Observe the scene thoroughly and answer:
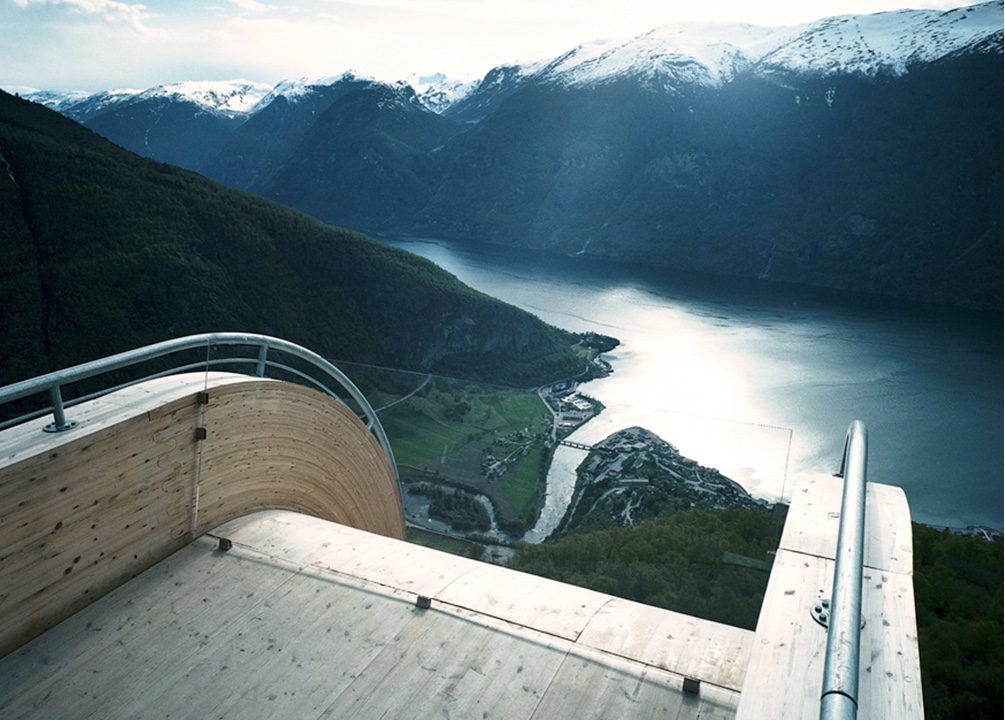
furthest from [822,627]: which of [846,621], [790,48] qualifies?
[790,48]

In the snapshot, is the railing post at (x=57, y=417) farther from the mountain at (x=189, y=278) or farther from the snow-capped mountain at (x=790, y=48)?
the snow-capped mountain at (x=790, y=48)

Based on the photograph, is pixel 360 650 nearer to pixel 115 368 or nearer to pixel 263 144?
pixel 115 368

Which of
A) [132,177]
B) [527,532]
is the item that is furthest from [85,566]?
[132,177]

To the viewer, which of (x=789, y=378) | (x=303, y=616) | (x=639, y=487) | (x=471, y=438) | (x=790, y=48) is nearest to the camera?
(x=303, y=616)

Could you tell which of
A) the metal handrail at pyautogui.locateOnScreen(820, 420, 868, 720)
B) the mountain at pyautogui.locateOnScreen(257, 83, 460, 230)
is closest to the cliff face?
the mountain at pyautogui.locateOnScreen(257, 83, 460, 230)

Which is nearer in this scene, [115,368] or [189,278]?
[115,368]

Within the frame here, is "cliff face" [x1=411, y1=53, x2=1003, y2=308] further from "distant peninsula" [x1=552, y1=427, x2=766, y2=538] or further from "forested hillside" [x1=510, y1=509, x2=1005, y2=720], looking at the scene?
"distant peninsula" [x1=552, y1=427, x2=766, y2=538]

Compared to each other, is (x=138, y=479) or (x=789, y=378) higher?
(x=138, y=479)

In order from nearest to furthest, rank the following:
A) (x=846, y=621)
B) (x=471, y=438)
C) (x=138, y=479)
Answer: (x=846, y=621)
(x=138, y=479)
(x=471, y=438)
